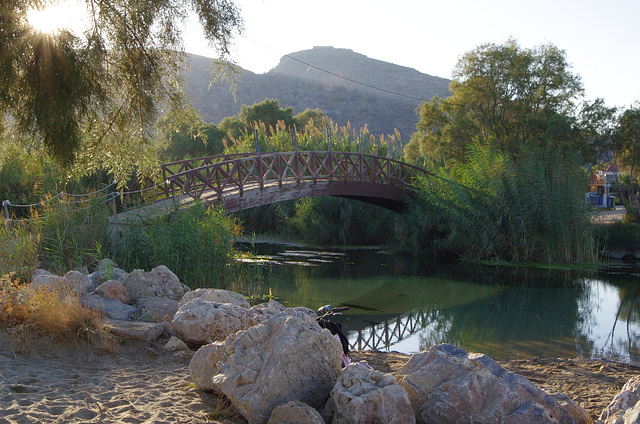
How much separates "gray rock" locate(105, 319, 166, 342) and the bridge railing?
5.99 metres

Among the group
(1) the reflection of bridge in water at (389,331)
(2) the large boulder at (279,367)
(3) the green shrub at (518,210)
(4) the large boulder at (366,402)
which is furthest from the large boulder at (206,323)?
(3) the green shrub at (518,210)

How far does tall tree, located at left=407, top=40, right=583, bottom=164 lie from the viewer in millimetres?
21188

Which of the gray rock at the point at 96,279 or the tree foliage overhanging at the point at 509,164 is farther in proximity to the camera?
the tree foliage overhanging at the point at 509,164

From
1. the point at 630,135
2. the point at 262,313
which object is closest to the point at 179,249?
the point at 262,313

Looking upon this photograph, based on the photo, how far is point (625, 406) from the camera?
10.5 feet

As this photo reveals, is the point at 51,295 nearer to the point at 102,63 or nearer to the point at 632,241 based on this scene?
the point at 102,63

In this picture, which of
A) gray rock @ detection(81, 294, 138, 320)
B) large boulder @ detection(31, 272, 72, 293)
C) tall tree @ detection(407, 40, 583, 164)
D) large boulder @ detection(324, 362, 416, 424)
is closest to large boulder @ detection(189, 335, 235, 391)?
large boulder @ detection(324, 362, 416, 424)

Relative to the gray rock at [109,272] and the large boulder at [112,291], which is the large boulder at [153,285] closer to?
the gray rock at [109,272]

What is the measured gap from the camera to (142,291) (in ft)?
22.7

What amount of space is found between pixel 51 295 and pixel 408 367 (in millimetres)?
3473

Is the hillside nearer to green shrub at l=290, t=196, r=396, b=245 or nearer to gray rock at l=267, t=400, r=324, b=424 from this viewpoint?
green shrub at l=290, t=196, r=396, b=245

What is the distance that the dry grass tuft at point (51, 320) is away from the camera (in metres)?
4.86

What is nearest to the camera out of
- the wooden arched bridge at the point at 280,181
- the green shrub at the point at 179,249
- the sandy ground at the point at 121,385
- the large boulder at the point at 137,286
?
the sandy ground at the point at 121,385

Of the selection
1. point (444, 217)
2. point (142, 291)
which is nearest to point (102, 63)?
point (142, 291)
